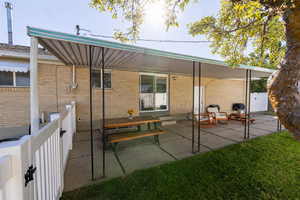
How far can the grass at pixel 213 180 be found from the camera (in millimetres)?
2100

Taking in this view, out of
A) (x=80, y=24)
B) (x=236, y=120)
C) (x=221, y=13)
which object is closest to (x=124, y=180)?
(x=221, y=13)

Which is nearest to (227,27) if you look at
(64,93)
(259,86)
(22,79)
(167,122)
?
(167,122)

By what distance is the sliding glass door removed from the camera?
6988mm

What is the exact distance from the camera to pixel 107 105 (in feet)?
19.5

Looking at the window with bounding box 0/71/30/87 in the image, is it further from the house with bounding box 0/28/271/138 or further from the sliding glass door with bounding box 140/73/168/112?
the sliding glass door with bounding box 140/73/168/112

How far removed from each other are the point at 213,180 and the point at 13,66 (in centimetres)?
678

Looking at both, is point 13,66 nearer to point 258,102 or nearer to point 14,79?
point 14,79

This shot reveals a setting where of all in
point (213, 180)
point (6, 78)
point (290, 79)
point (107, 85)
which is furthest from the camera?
point (107, 85)

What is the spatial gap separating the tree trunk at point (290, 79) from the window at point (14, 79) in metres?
7.35

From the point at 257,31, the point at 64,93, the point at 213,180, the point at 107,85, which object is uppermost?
the point at 257,31

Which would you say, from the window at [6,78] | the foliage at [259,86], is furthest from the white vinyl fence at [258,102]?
the window at [6,78]

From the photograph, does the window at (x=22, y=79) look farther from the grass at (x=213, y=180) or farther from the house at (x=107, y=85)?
the grass at (x=213, y=180)

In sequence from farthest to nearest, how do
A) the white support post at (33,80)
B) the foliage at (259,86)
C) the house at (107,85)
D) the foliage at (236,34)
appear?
the foliage at (259,86), the house at (107,85), the foliage at (236,34), the white support post at (33,80)

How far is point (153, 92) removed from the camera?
728cm
